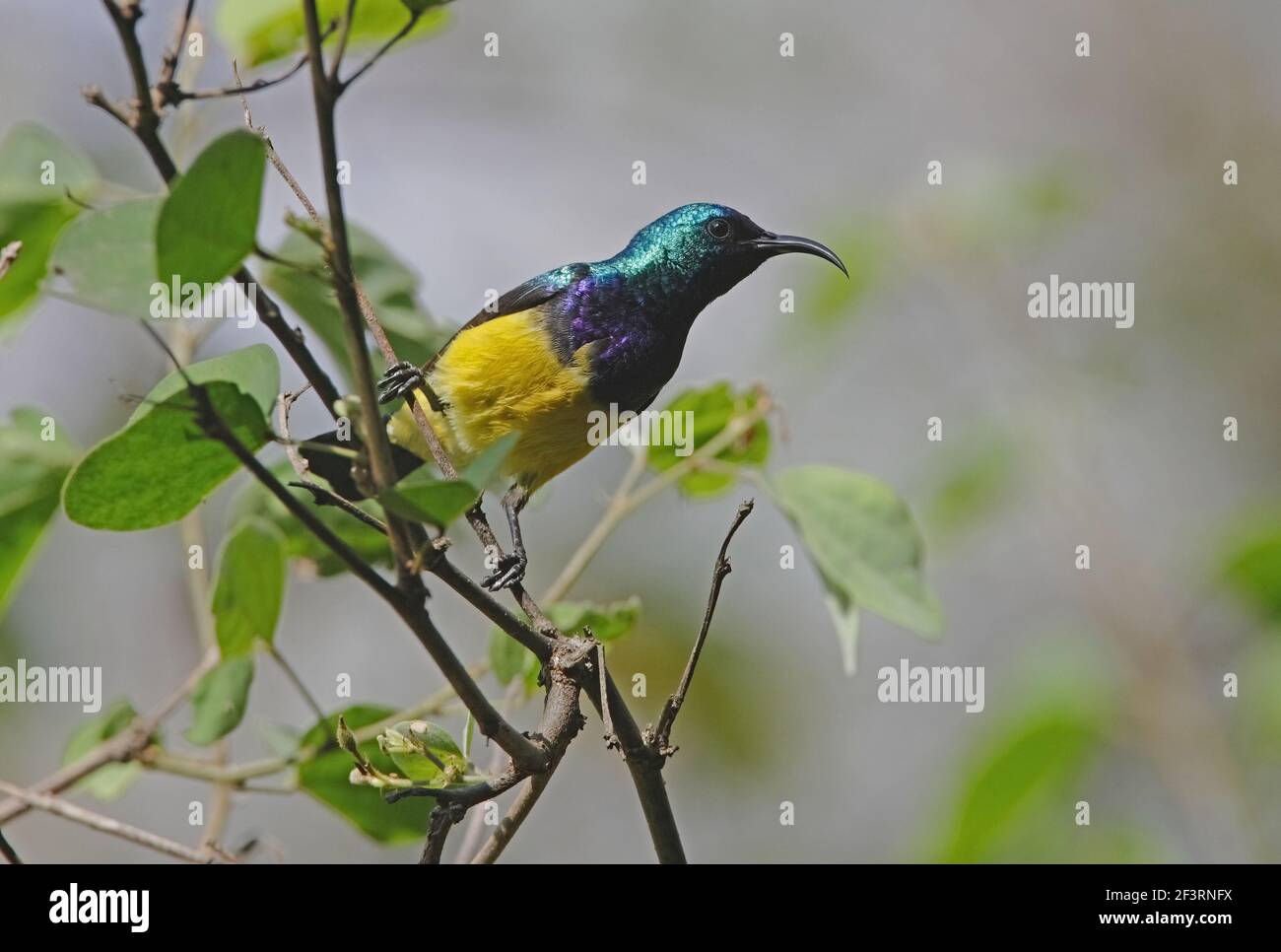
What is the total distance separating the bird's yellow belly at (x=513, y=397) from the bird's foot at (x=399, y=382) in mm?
352

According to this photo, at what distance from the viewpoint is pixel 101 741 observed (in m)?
2.21

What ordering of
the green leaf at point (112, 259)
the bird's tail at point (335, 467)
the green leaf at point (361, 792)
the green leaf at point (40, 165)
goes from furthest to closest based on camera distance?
the bird's tail at point (335, 467), the green leaf at point (40, 165), the green leaf at point (361, 792), the green leaf at point (112, 259)

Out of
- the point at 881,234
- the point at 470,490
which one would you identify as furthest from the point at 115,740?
the point at 881,234

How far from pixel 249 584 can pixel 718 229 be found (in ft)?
5.61

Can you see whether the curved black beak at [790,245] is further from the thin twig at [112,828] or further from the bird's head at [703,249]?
the thin twig at [112,828]

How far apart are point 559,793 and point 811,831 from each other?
126 centimetres

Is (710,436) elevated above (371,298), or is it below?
below

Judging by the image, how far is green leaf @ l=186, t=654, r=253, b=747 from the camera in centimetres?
210

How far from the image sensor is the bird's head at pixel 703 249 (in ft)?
10.6

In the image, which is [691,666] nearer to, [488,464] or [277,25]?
[488,464]

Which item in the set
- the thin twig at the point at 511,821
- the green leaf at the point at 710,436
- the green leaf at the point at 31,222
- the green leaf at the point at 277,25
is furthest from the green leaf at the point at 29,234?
the thin twig at the point at 511,821

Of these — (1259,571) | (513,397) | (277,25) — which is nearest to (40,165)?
(277,25)

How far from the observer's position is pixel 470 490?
3.86 ft
